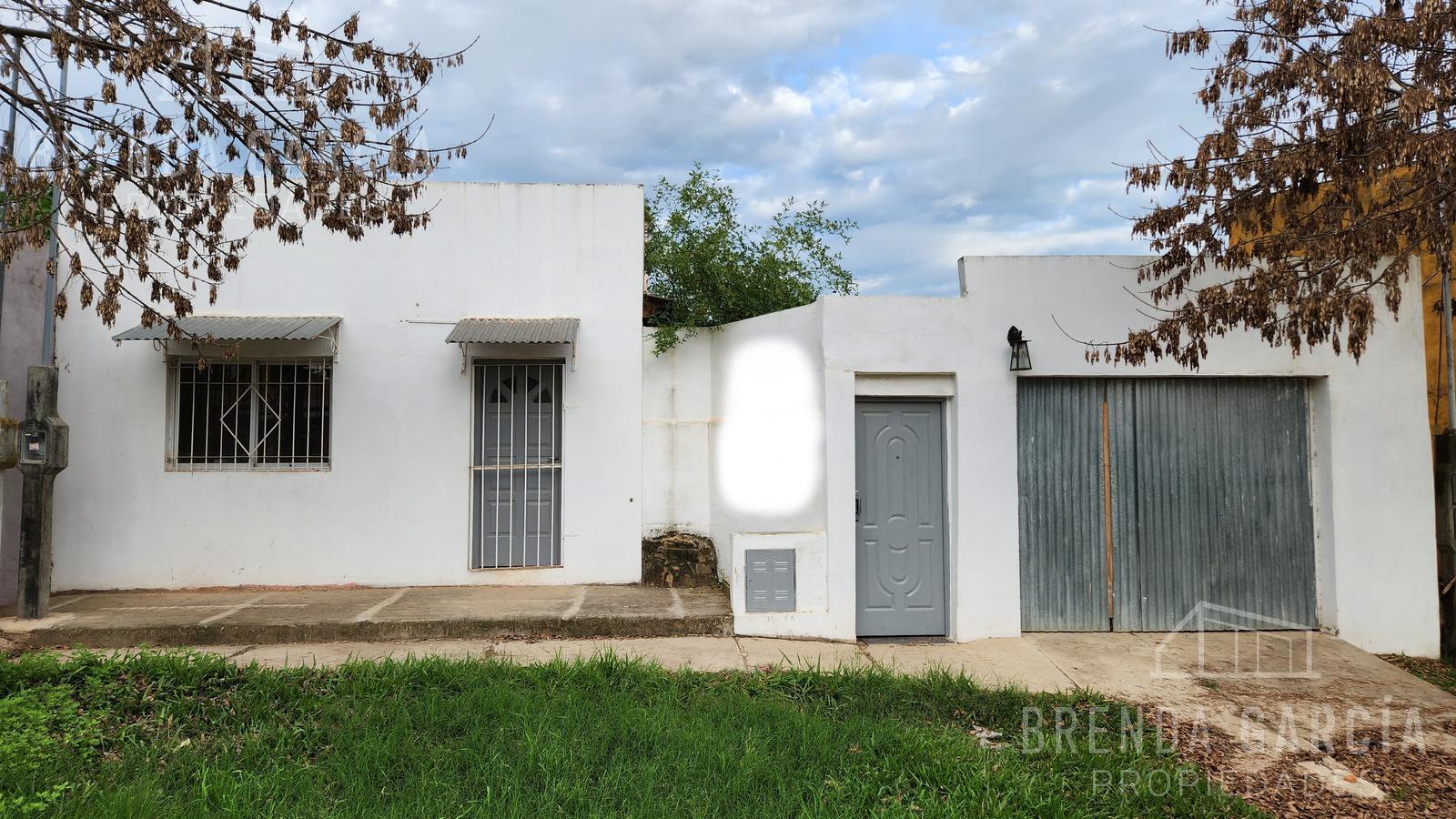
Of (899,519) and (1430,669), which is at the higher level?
(899,519)

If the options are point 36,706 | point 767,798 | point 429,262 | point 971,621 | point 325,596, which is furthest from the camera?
point 429,262

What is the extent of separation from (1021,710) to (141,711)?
16.4 ft

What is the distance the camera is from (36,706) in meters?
4.13

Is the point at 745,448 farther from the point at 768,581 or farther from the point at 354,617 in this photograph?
the point at 354,617

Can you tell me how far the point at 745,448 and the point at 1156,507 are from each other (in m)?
3.37

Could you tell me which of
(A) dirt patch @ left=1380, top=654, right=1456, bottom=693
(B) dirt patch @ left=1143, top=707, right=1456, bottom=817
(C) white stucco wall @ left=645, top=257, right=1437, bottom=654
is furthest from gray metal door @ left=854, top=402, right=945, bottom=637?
(A) dirt patch @ left=1380, top=654, right=1456, bottom=693

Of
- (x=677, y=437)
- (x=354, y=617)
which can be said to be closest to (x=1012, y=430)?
(x=677, y=437)

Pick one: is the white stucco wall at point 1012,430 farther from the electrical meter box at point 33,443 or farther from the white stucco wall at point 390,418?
the electrical meter box at point 33,443

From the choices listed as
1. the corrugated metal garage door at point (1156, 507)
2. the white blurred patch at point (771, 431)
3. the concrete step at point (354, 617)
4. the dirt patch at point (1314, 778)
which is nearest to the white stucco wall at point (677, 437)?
the white blurred patch at point (771, 431)

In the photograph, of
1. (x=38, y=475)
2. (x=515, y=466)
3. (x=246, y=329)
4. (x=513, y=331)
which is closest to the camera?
(x=38, y=475)

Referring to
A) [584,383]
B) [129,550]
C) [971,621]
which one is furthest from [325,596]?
[971,621]

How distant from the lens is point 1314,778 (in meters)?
3.96

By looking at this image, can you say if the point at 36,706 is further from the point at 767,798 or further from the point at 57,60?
the point at 767,798

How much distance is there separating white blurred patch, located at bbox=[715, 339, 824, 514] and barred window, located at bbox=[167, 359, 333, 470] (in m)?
3.73
